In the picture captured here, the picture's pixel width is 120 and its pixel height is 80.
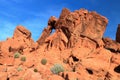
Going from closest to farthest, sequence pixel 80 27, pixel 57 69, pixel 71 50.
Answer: pixel 57 69
pixel 71 50
pixel 80 27

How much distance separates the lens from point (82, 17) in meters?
42.3

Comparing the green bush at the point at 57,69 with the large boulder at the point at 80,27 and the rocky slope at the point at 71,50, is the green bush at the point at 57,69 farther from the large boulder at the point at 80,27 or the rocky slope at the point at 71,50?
the large boulder at the point at 80,27

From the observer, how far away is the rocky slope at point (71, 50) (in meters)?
34.8

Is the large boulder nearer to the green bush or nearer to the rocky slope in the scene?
the rocky slope

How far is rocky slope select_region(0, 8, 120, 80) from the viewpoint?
34838mm

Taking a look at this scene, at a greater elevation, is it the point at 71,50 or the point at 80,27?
the point at 80,27

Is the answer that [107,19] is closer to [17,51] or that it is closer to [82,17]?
[82,17]

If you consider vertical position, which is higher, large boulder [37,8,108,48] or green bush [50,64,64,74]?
large boulder [37,8,108,48]

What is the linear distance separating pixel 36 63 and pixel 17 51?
5724mm

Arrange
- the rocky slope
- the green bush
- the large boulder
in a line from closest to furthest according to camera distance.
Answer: the green bush, the rocky slope, the large boulder

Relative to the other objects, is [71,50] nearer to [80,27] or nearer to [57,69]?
[80,27]

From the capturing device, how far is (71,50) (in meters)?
39.7

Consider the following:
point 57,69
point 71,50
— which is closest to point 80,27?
point 71,50

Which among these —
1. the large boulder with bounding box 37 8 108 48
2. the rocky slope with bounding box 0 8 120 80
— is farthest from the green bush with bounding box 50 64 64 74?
the large boulder with bounding box 37 8 108 48
